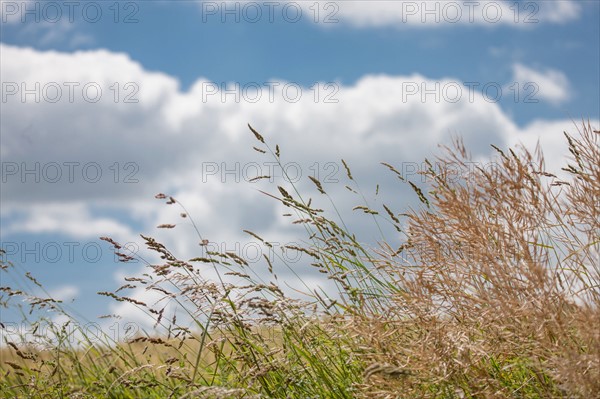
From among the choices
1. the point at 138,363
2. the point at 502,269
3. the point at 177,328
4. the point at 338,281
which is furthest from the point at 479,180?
the point at 138,363

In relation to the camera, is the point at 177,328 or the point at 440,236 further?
the point at 177,328

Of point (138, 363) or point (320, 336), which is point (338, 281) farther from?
point (138, 363)

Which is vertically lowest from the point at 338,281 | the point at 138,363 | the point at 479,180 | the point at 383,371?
the point at 383,371

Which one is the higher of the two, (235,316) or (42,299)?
(42,299)

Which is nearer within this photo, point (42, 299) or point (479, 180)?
point (479, 180)

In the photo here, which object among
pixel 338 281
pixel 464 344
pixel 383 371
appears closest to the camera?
pixel 383 371

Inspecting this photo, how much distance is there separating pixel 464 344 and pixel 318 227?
1447mm

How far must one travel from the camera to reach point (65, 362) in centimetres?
463

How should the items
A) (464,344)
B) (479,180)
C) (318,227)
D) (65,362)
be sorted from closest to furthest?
(464,344) → (479,180) → (318,227) → (65,362)

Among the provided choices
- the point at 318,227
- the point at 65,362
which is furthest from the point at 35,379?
the point at 318,227

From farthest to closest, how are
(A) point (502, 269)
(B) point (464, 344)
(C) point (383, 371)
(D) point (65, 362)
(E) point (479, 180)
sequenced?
(D) point (65, 362), (E) point (479, 180), (A) point (502, 269), (B) point (464, 344), (C) point (383, 371)

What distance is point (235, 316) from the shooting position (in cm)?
342

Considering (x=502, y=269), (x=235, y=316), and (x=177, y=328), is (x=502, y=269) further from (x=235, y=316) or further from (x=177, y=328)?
(x=177, y=328)

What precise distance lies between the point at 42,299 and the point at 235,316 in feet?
4.61
